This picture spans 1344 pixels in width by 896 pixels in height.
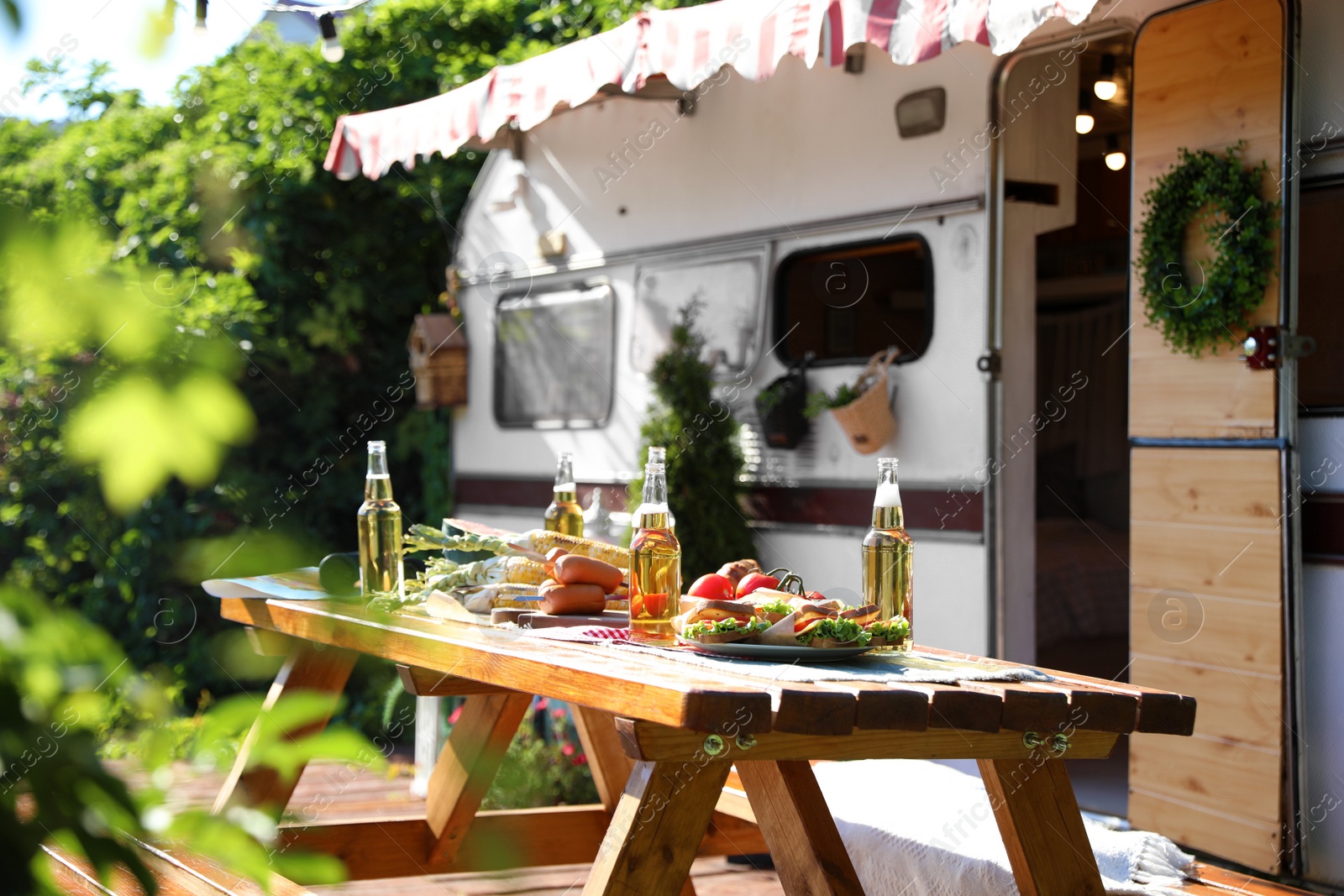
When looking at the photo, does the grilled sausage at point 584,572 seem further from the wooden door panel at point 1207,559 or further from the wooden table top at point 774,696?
the wooden door panel at point 1207,559

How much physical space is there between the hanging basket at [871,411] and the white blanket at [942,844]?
1810 millimetres

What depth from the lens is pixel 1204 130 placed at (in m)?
3.97

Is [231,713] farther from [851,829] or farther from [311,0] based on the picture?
[851,829]

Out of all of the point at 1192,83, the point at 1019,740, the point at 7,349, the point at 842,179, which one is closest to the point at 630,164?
the point at 842,179

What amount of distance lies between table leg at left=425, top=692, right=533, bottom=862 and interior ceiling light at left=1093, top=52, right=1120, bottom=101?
147 inches

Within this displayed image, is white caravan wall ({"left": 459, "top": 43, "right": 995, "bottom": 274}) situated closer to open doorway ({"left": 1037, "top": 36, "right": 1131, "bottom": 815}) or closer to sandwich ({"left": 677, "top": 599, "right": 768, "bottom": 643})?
open doorway ({"left": 1037, "top": 36, "right": 1131, "bottom": 815})

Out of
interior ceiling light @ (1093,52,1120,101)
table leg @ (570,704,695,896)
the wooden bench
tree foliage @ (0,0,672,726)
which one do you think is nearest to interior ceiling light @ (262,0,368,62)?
the wooden bench

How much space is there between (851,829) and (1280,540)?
1.69m

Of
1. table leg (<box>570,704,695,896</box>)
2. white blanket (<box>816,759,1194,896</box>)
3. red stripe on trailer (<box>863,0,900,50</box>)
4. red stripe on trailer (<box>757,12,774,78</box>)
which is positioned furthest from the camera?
red stripe on trailer (<box>757,12,774,78</box>)

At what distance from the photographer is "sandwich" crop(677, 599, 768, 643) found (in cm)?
220

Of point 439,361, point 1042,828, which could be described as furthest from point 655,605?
point 439,361

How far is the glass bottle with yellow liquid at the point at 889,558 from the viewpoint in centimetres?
230

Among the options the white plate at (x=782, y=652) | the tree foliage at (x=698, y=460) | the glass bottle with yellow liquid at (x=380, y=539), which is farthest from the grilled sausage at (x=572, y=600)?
the tree foliage at (x=698, y=460)

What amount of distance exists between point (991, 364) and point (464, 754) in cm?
232
